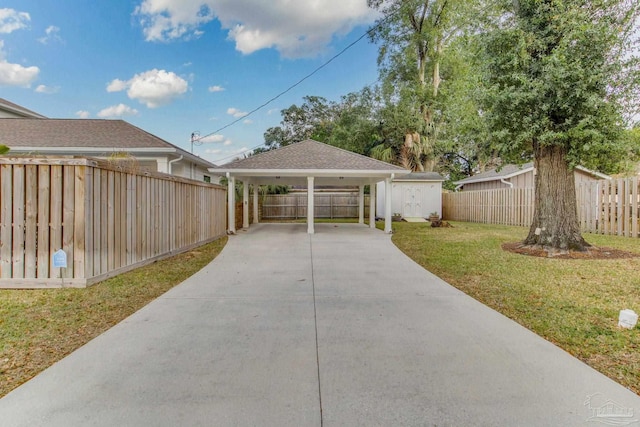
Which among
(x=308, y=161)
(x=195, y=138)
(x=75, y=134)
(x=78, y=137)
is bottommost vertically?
(x=308, y=161)

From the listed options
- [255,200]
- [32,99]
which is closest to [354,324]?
[255,200]

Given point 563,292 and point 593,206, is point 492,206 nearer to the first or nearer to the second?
point 593,206

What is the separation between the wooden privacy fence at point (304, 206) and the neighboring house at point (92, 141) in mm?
9010

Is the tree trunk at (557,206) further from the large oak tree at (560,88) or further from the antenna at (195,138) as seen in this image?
the antenna at (195,138)

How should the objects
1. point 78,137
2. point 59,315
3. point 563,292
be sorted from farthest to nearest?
point 78,137 < point 563,292 < point 59,315

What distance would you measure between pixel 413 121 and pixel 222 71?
13.3 m

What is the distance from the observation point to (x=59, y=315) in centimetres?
370

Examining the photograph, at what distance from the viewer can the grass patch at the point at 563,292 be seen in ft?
9.61

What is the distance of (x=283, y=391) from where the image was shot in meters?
2.24

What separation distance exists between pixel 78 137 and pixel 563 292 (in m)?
14.0

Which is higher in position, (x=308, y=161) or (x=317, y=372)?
(x=308, y=161)

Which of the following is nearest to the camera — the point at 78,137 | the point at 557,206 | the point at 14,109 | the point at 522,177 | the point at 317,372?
the point at 317,372

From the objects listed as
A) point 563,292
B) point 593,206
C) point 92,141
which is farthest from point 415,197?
point 92,141

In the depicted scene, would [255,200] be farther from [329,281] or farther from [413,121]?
[413,121]
